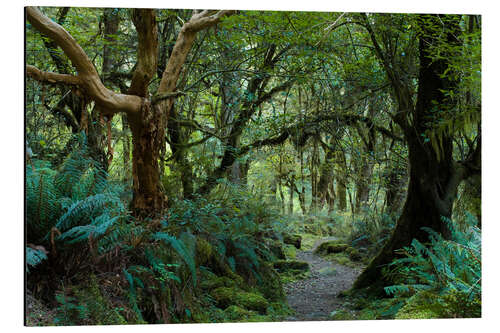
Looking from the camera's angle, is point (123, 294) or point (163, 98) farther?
point (163, 98)

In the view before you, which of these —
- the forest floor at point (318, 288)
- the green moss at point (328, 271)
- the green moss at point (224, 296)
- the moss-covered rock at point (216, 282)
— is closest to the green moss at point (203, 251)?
the moss-covered rock at point (216, 282)

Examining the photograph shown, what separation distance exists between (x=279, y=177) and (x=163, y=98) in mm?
1500

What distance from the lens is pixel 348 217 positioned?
4.43 meters

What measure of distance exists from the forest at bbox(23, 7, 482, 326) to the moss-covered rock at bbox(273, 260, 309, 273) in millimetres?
22

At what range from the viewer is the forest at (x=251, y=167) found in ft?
8.52

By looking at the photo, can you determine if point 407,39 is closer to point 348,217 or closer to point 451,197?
point 451,197

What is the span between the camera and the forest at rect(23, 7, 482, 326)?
2.60 m

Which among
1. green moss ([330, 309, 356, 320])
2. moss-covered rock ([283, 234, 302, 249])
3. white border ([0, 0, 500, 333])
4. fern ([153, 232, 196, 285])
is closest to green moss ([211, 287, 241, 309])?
white border ([0, 0, 500, 333])

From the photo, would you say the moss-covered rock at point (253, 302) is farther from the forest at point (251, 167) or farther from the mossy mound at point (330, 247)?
the mossy mound at point (330, 247)

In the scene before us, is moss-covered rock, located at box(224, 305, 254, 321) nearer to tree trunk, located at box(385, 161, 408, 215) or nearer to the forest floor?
the forest floor
